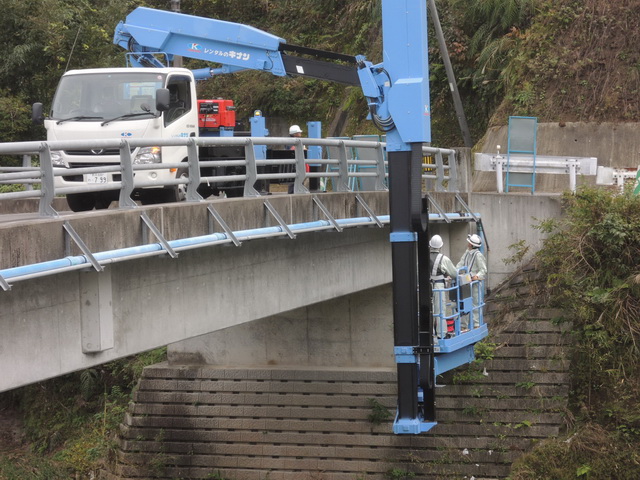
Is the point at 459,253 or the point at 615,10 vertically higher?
the point at 615,10

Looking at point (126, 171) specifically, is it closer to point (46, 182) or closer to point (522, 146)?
point (46, 182)

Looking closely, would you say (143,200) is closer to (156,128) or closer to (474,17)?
(156,128)

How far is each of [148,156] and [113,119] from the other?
4.36 ft

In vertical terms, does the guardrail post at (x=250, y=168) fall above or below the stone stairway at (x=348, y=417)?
above

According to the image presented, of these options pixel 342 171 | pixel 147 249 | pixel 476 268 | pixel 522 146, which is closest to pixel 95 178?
pixel 342 171

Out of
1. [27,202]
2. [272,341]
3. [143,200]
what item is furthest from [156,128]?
[272,341]

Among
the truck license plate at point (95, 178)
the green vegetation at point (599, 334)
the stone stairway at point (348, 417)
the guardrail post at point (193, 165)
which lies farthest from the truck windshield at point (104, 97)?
the green vegetation at point (599, 334)

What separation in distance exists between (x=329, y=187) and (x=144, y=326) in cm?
1678

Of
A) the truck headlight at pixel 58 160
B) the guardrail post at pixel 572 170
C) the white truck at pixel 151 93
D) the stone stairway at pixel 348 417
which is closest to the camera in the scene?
the truck headlight at pixel 58 160

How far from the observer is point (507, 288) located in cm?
1886

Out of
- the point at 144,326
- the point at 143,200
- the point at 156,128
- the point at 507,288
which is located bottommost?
the point at 507,288

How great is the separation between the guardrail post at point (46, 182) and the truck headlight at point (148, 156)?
4274 millimetres

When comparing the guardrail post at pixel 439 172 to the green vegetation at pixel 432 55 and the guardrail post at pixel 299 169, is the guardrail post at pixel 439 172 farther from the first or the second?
the green vegetation at pixel 432 55

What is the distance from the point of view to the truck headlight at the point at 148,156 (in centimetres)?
1357
